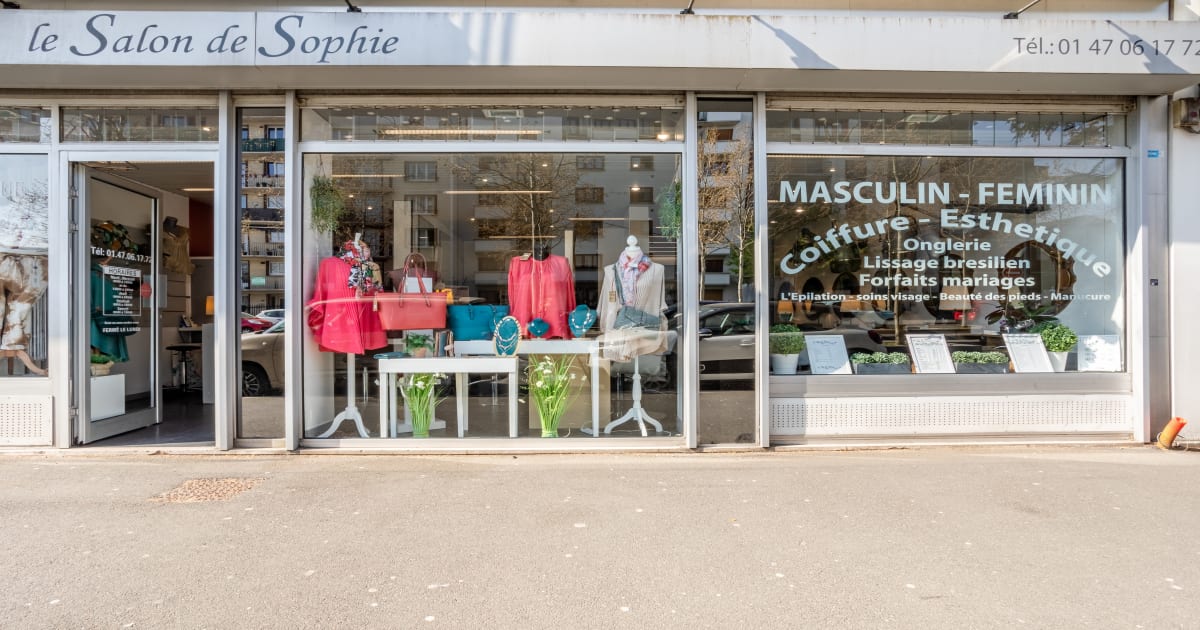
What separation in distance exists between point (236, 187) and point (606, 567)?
469cm

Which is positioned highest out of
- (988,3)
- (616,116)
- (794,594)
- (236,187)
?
(988,3)


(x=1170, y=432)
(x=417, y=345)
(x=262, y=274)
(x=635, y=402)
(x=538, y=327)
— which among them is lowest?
(x=1170, y=432)

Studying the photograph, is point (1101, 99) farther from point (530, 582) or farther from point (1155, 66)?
point (530, 582)

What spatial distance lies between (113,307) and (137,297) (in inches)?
18.6

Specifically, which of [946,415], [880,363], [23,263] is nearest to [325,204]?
[23,263]

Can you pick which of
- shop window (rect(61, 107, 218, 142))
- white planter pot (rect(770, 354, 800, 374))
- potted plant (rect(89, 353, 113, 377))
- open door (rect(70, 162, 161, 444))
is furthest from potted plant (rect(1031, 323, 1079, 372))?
potted plant (rect(89, 353, 113, 377))

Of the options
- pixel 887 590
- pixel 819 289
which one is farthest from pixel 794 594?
pixel 819 289

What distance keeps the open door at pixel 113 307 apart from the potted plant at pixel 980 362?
7959 mm

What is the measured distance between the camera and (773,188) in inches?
243

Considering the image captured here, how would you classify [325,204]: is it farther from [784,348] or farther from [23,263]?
[784,348]

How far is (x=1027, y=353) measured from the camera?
6.52 meters

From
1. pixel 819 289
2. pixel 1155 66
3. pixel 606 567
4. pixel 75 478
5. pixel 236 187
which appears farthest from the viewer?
pixel 819 289

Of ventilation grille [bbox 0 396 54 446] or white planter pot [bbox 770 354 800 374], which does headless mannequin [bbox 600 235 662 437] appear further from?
ventilation grille [bbox 0 396 54 446]

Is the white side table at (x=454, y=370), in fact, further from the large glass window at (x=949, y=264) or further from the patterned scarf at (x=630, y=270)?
the large glass window at (x=949, y=264)
